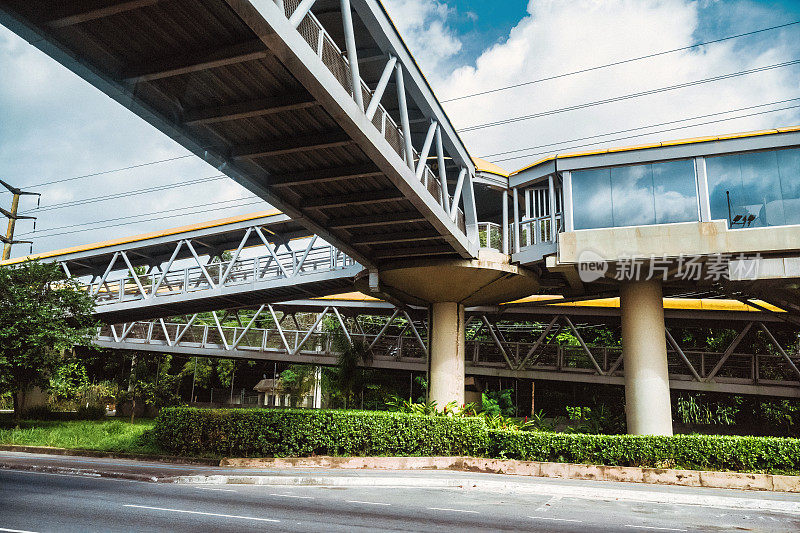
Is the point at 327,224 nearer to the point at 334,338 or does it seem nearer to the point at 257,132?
the point at 257,132

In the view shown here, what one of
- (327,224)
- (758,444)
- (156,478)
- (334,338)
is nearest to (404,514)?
(156,478)

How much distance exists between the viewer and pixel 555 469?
667 inches

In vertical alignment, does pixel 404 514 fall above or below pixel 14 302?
below

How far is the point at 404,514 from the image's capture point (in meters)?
10.4

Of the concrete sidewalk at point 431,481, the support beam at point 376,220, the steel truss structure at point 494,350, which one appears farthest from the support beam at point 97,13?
the steel truss structure at point 494,350

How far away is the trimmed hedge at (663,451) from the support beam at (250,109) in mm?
12405

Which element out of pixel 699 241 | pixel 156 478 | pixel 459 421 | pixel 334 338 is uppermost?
pixel 699 241

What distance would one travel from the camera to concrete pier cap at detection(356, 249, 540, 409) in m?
21.3

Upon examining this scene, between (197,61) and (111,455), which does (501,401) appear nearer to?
(111,455)

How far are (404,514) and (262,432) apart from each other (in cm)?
866

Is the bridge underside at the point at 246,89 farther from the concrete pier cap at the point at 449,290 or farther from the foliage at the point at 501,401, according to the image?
the foliage at the point at 501,401

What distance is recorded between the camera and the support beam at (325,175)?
543 inches

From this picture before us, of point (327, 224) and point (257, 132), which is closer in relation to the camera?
point (257, 132)

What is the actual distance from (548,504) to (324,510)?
189 inches
